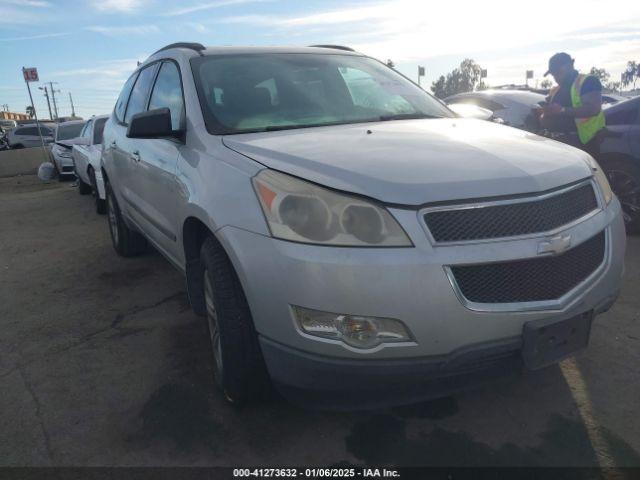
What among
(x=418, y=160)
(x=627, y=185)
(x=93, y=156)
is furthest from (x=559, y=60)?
(x=93, y=156)

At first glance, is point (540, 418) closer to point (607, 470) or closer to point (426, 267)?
point (607, 470)

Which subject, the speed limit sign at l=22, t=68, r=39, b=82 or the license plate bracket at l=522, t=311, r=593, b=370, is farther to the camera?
the speed limit sign at l=22, t=68, r=39, b=82

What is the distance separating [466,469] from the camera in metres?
2.07

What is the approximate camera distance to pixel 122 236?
524 centimetres

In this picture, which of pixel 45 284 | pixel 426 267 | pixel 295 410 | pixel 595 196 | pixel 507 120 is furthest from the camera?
pixel 507 120

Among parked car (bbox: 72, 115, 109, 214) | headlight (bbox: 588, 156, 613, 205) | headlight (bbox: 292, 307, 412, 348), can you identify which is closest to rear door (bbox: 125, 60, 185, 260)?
headlight (bbox: 292, 307, 412, 348)

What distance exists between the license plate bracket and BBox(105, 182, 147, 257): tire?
13.3ft

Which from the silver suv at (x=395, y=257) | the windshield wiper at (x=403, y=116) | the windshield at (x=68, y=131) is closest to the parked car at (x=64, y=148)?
the windshield at (x=68, y=131)

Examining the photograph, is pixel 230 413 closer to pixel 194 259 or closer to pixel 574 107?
pixel 194 259

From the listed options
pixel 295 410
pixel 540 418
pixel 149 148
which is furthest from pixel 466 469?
pixel 149 148

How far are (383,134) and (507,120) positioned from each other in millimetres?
5482

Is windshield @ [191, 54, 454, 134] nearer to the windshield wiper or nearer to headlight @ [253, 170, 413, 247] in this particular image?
the windshield wiper

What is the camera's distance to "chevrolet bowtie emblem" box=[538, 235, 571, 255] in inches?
75.7

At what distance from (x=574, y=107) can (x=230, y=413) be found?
15.0ft
